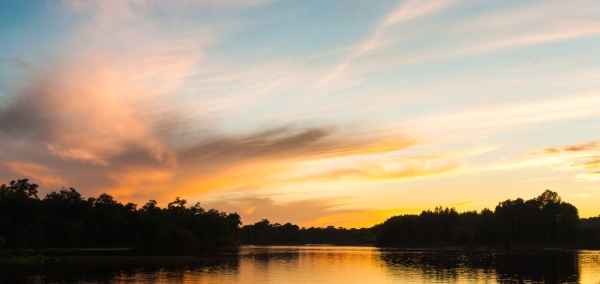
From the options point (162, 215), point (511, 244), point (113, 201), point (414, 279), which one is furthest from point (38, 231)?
point (511, 244)

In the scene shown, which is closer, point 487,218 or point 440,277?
point 440,277

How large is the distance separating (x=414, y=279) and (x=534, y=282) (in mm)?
13556

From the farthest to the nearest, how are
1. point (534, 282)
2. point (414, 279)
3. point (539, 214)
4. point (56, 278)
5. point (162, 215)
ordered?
point (162, 215) → point (539, 214) → point (414, 279) → point (534, 282) → point (56, 278)

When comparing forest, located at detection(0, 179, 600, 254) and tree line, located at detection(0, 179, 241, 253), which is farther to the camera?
forest, located at detection(0, 179, 600, 254)

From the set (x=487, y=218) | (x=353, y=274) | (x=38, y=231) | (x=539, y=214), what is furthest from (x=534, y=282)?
(x=487, y=218)

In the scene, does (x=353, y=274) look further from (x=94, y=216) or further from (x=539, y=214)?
(x=539, y=214)

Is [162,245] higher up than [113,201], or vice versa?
[113,201]

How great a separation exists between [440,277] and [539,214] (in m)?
132

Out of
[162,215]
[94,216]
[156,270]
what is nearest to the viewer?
[156,270]

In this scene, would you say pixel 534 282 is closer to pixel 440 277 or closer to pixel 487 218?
pixel 440 277

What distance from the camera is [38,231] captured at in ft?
434

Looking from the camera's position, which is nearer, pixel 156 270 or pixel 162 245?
pixel 156 270

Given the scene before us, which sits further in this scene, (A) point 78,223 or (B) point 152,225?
(B) point 152,225

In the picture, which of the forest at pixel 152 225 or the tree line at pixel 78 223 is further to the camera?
the forest at pixel 152 225
